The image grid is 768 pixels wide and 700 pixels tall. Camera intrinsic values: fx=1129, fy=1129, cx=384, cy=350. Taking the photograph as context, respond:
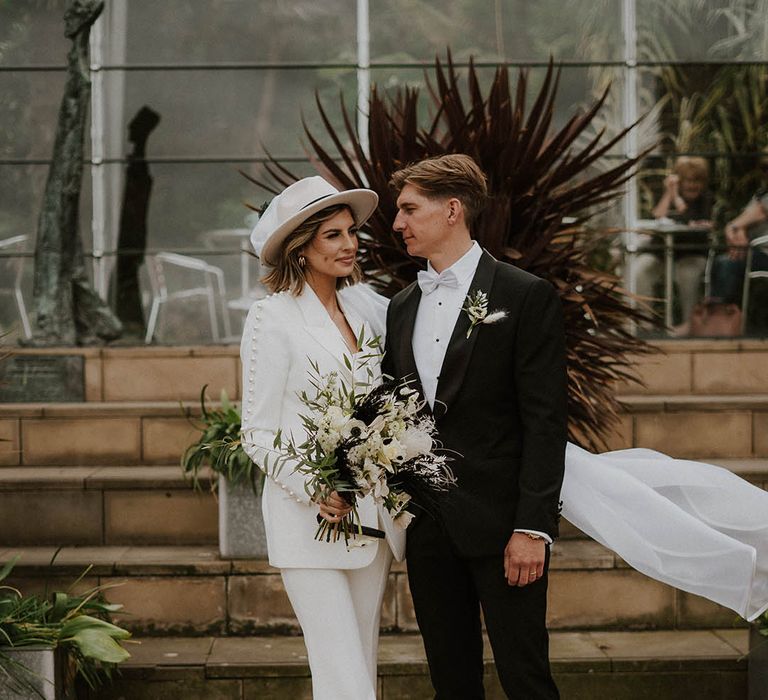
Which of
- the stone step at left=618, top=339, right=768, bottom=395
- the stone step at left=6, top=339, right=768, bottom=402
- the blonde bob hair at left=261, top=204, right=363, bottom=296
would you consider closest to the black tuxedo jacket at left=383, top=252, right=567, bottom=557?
the blonde bob hair at left=261, top=204, right=363, bottom=296

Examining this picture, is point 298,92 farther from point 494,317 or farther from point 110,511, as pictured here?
point 494,317

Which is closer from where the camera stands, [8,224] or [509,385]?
[509,385]

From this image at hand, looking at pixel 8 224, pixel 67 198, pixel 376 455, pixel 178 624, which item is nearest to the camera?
pixel 376 455

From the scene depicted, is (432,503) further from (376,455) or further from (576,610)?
(576,610)

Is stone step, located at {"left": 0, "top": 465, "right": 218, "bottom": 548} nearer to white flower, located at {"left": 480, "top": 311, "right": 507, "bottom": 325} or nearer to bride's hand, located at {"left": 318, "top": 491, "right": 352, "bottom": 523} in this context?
bride's hand, located at {"left": 318, "top": 491, "right": 352, "bottom": 523}

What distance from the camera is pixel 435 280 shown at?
3.15 metres

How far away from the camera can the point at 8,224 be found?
7891 mm

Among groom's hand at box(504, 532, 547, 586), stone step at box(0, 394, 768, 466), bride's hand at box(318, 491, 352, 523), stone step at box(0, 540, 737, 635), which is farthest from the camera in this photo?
stone step at box(0, 394, 768, 466)

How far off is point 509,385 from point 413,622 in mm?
1952

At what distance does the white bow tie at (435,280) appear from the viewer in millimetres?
3131

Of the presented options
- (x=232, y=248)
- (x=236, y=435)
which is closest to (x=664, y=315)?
(x=232, y=248)

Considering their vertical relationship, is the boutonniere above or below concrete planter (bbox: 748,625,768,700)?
above

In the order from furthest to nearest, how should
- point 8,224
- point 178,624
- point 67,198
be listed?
1. point 8,224
2. point 67,198
3. point 178,624

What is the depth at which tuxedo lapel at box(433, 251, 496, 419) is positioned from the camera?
119 inches
